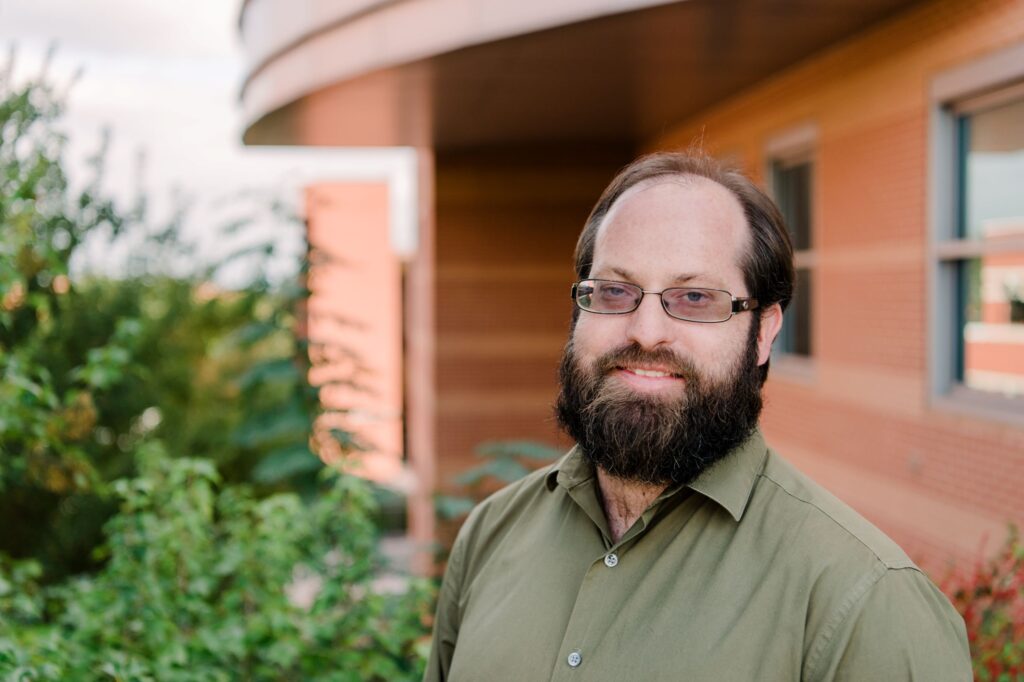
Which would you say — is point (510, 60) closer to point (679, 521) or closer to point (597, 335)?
point (597, 335)

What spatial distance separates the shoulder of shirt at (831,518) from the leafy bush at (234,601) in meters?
2.00

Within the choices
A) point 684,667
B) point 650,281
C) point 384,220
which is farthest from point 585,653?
point 384,220

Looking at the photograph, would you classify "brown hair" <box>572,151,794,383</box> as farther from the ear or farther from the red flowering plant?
the red flowering plant

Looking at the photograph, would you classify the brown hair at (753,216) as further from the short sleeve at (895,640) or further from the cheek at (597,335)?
the short sleeve at (895,640)

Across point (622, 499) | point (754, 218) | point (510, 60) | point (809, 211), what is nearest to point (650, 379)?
point (622, 499)

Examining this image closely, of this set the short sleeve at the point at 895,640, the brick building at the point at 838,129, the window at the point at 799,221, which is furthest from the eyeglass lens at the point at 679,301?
the window at the point at 799,221

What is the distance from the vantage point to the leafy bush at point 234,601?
139 inches

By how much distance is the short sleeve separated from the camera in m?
1.58

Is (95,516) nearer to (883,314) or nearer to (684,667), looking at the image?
(883,314)

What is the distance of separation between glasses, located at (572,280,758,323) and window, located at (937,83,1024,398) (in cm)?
394

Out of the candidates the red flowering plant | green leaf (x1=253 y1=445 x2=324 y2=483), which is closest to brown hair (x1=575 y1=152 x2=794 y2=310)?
the red flowering plant

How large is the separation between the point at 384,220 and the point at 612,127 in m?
9.76

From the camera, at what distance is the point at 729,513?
1876 millimetres

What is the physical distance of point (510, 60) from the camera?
7172mm
